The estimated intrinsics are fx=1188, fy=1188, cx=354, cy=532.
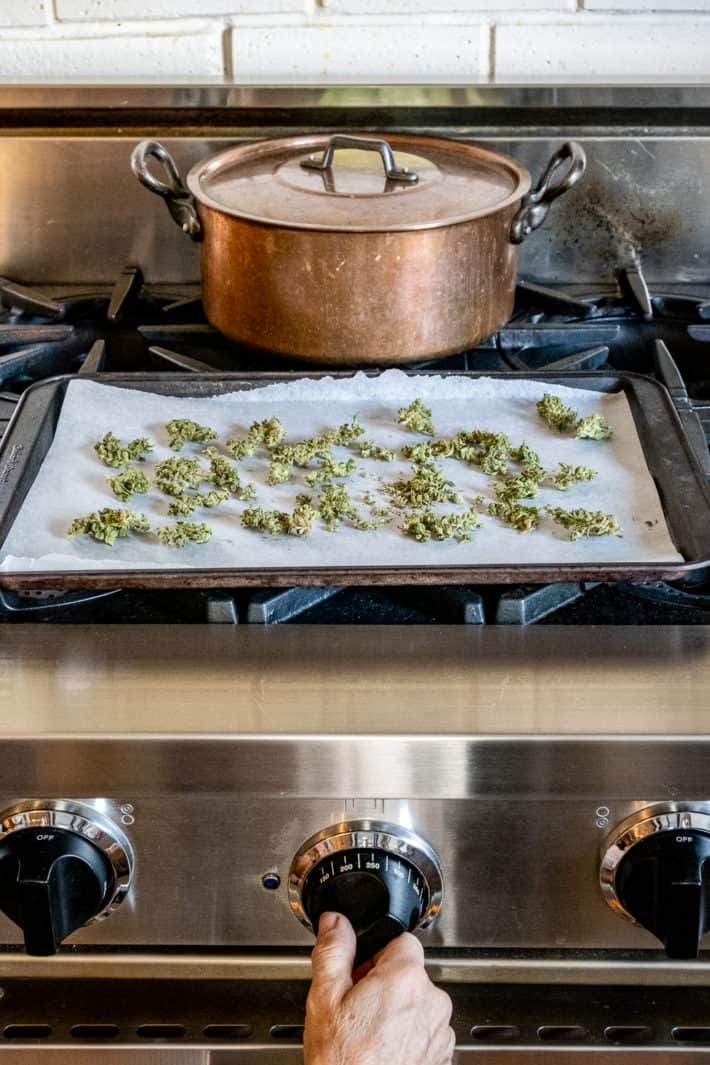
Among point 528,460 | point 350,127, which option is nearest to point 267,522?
point 528,460

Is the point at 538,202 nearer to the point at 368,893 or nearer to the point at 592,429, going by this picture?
the point at 592,429

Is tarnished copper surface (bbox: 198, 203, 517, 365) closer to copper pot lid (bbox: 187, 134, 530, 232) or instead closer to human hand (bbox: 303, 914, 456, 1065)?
copper pot lid (bbox: 187, 134, 530, 232)

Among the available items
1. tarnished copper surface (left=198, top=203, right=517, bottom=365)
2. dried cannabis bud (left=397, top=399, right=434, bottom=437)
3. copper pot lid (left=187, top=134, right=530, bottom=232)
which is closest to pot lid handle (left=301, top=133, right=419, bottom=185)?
copper pot lid (left=187, top=134, right=530, bottom=232)

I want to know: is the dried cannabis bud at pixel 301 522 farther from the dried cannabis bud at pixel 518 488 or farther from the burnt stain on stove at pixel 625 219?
the burnt stain on stove at pixel 625 219

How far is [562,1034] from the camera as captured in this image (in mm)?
788

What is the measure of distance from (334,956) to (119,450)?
42cm

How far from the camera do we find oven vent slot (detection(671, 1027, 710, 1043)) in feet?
2.56

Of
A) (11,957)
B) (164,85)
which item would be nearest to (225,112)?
(164,85)

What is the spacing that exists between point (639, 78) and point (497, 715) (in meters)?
0.87

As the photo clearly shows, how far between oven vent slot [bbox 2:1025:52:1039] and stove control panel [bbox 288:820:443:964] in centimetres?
23

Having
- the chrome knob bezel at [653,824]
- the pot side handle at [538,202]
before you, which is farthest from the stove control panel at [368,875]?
the pot side handle at [538,202]

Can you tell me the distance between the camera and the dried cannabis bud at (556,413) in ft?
3.10

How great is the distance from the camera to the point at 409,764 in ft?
2.13

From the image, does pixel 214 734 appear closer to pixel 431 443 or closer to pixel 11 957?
pixel 11 957
